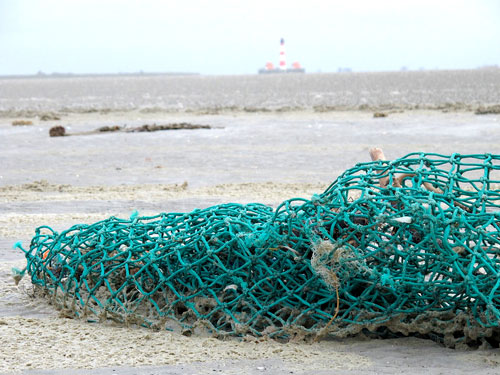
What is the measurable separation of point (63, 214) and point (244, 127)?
34.6 feet

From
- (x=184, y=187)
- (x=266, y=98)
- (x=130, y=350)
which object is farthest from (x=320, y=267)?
(x=266, y=98)

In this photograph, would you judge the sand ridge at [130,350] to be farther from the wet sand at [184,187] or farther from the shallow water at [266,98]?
the shallow water at [266,98]

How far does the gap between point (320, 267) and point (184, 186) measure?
5.77 m

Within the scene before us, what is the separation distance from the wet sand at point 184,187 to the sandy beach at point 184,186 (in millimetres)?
15

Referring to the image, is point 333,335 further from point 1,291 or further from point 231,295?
point 1,291

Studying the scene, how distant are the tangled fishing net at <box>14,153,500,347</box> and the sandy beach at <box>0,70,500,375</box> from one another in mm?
146

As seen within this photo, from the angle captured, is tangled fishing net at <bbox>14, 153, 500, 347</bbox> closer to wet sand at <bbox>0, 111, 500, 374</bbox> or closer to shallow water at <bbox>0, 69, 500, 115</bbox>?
wet sand at <bbox>0, 111, 500, 374</bbox>

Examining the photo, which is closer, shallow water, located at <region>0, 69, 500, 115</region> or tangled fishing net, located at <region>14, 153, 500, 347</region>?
tangled fishing net, located at <region>14, 153, 500, 347</region>

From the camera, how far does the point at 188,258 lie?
4.45m

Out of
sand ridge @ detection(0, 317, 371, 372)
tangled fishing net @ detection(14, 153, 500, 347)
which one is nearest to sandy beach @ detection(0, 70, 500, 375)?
sand ridge @ detection(0, 317, 371, 372)

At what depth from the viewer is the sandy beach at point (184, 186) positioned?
12.5 feet

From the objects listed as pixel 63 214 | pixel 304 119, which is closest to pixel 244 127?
pixel 304 119

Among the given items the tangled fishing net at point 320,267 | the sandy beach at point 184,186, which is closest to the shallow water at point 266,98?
the sandy beach at point 184,186

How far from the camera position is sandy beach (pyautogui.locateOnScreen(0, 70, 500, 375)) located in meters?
3.82
